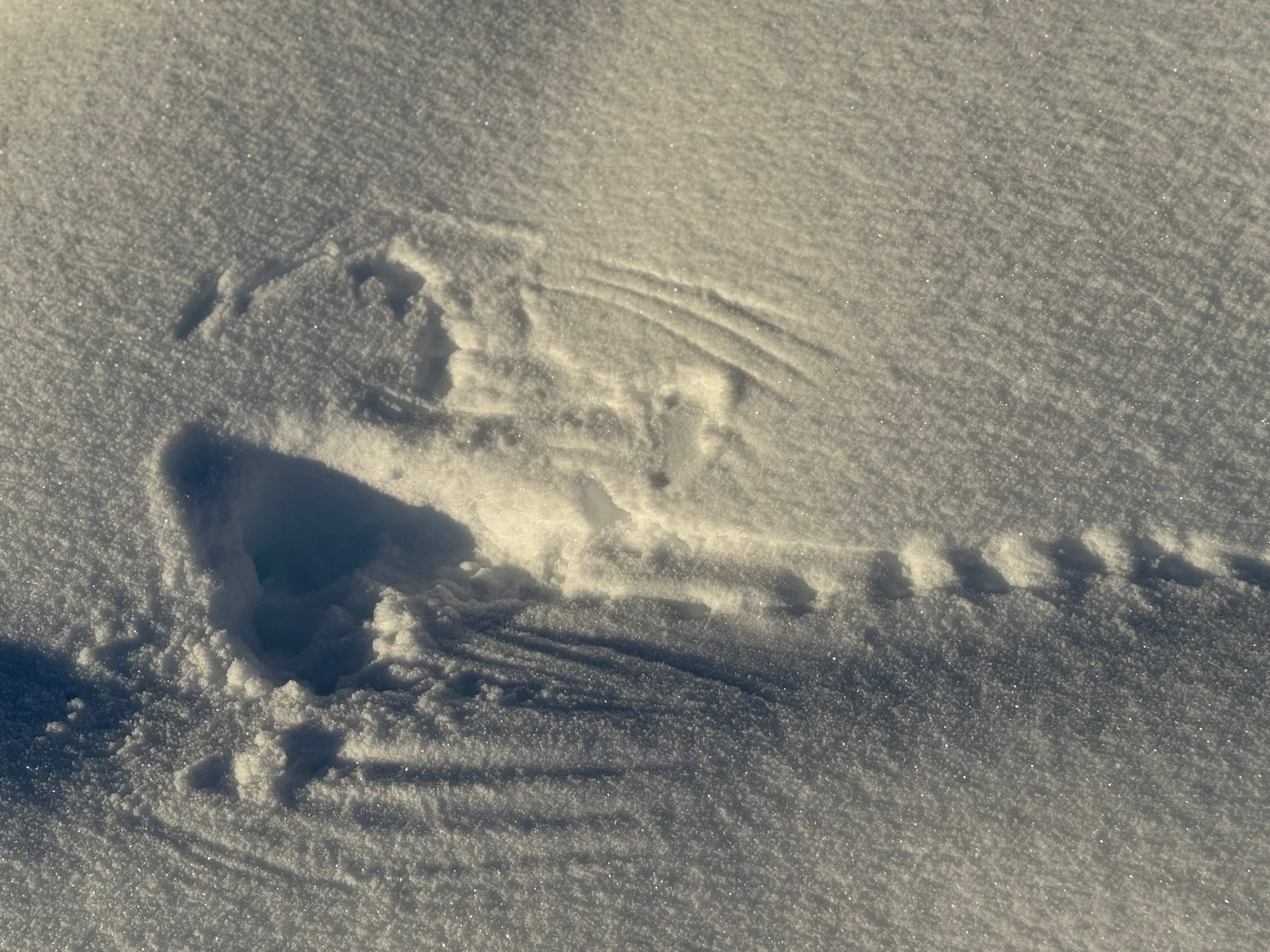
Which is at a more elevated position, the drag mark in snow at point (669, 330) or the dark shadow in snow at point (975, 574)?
the drag mark in snow at point (669, 330)

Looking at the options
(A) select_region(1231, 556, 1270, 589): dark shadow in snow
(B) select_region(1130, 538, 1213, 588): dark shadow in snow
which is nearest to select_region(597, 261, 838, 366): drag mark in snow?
(B) select_region(1130, 538, 1213, 588): dark shadow in snow

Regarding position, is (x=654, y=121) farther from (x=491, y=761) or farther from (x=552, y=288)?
(x=491, y=761)

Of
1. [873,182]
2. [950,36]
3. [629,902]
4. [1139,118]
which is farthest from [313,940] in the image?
[1139,118]

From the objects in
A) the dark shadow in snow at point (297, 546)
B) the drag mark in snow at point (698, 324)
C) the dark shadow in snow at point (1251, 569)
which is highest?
the drag mark in snow at point (698, 324)

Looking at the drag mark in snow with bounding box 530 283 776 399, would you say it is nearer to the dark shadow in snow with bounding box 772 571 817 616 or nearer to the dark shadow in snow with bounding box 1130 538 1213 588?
the dark shadow in snow with bounding box 772 571 817 616

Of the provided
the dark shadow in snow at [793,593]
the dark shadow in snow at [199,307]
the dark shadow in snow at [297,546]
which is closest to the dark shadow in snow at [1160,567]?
the dark shadow in snow at [793,593]

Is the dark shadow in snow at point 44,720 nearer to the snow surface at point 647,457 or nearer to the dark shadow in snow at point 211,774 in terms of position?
the snow surface at point 647,457

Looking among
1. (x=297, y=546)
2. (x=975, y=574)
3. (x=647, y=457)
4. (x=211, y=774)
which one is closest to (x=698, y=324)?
(x=647, y=457)
